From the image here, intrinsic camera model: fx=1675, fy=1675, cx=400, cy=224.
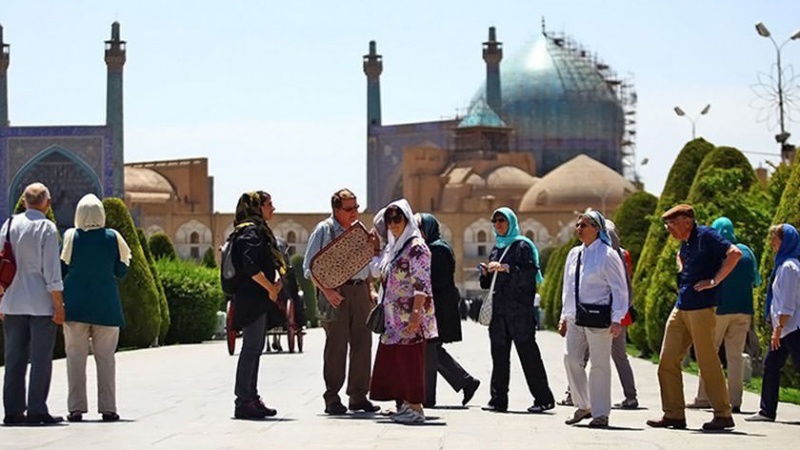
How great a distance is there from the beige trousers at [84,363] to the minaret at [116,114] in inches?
2116

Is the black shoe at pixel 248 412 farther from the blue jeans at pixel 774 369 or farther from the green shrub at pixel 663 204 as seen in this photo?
the green shrub at pixel 663 204

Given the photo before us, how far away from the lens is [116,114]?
6303cm

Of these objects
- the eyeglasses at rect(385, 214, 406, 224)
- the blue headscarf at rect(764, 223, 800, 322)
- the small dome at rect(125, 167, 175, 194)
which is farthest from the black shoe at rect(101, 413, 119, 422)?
the small dome at rect(125, 167, 175, 194)

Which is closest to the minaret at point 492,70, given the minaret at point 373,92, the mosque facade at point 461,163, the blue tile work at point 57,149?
the mosque facade at point 461,163

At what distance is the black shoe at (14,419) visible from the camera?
9.06 m

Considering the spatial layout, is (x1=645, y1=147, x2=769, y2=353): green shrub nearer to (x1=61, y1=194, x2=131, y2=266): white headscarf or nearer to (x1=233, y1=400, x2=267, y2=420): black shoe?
(x1=233, y1=400, x2=267, y2=420): black shoe

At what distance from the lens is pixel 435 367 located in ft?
33.7

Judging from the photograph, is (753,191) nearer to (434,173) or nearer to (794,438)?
(794,438)

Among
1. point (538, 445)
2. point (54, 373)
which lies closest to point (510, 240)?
point (538, 445)

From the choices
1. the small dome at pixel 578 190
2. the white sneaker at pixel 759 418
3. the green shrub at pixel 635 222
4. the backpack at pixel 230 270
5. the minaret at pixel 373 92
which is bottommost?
the white sneaker at pixel 759 418

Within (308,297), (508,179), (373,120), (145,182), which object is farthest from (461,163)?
(308,297)

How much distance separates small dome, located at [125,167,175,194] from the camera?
72.4 metres

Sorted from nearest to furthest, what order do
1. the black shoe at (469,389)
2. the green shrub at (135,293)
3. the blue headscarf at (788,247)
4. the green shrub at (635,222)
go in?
the blue headscarf at (788,247)
the black shoe at (469,389)
the green shrub at (135,293)
the green shrub at (635,222)

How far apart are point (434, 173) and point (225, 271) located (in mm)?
63286
